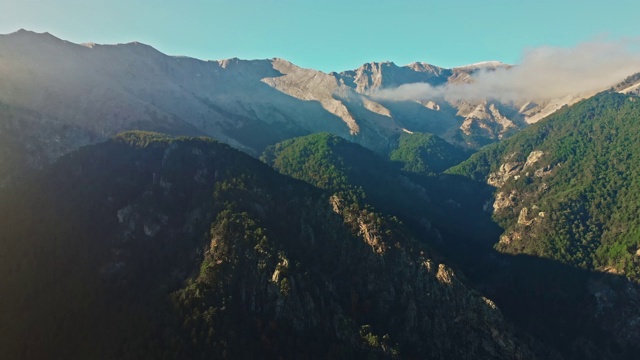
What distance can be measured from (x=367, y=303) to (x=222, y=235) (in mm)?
61837

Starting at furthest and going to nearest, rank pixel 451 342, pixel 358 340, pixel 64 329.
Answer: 1. pixel 451 342
2. pixel 358 340
3. pixel 64 329

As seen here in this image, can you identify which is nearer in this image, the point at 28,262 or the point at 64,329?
the point at 64,329

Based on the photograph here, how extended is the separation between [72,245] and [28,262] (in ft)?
52.5

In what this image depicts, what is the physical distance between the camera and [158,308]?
160500 millimetres

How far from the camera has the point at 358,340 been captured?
560 feet

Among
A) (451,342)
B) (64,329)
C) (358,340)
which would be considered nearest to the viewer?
(64,329)

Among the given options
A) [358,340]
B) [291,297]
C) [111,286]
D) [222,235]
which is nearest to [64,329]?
[111,286]

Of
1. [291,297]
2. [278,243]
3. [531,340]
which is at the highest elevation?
[278,243]

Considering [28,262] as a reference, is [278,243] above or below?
above

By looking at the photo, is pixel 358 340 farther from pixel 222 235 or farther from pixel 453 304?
pixel 222 235

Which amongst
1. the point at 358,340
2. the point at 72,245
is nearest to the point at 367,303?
the point at 358,340

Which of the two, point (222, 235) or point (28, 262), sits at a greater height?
point (222, 235)

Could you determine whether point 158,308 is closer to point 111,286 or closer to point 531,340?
point 111,286

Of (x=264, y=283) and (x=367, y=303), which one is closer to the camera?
(x=264, y=283)
